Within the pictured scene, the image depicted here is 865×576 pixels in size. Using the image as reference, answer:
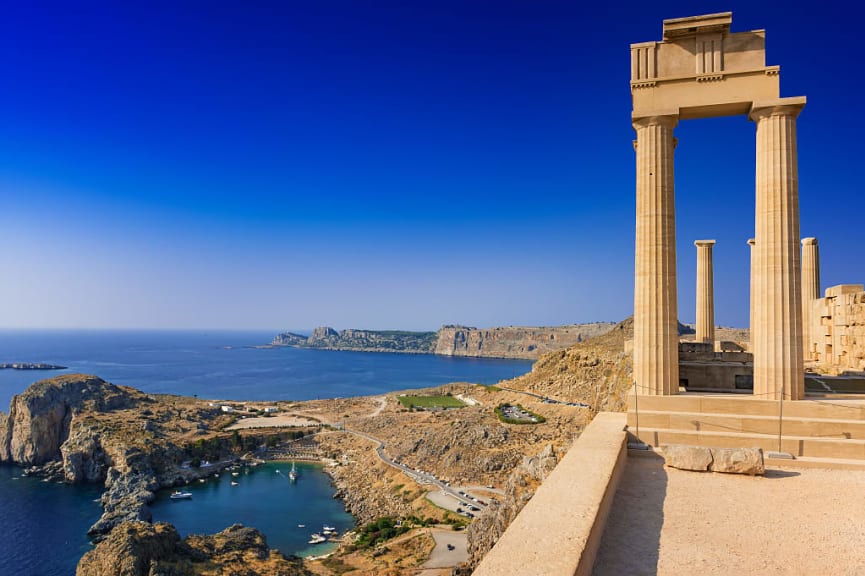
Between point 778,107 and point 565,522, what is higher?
point 778,107

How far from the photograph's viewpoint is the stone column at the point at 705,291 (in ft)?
75.1

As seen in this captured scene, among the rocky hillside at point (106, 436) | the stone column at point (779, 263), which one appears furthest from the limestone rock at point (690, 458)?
the rocky hillside at point (106, 436)

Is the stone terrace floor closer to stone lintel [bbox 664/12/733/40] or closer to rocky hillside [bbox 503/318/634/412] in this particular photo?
stone lintel [bbox 664/12/733/40]

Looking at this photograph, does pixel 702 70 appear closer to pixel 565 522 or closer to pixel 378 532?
pixel 565 522

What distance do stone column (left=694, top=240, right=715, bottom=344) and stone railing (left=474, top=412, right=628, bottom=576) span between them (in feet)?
57.7

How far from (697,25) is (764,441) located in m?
9.11

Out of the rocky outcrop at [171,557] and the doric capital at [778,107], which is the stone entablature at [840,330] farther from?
the rocky outcrop at [171,557]

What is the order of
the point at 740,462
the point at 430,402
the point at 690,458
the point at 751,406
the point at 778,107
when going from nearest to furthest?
1. the point at 740,462
2. the point at 690,458
3. the point at 751,406
4. the point at 778,107
5. the point at 430,402

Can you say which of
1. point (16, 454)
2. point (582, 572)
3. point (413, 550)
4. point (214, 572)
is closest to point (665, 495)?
point (582, 572)

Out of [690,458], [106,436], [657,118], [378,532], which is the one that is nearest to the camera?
[690,458]

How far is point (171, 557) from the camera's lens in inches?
1074

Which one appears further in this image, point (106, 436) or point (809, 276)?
point (106, 436)

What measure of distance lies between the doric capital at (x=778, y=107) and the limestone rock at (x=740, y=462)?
23.8 feet

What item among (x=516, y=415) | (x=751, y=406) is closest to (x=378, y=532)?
(x=516, y=415)
